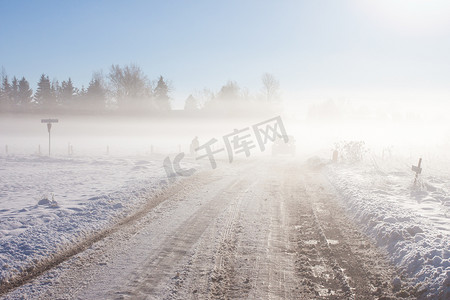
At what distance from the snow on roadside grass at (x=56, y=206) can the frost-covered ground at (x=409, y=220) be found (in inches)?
253

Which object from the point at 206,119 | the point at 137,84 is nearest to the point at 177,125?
the point at 206,119

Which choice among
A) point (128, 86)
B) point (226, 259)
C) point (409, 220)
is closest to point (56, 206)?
point (226, 259)

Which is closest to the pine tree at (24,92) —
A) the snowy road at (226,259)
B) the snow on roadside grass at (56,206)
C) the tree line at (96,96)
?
the tree line at (96,96)

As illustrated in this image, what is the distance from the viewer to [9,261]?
472 cm

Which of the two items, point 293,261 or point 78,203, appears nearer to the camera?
point 293,261

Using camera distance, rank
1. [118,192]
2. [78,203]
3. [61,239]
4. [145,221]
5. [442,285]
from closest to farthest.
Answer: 1. [442,285]
2. [61,239]
3. [145,221]
4. [78,203]
5. [118,192]

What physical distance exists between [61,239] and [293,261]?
4783 mm

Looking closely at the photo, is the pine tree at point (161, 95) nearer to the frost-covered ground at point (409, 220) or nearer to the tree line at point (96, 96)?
the tree line at point (96, 96)

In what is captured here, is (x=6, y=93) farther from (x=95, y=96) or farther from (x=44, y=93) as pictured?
(x=95, y=96)

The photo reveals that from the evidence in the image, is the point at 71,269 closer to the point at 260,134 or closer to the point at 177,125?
the point at 260,134

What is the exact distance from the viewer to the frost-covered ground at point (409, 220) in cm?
423

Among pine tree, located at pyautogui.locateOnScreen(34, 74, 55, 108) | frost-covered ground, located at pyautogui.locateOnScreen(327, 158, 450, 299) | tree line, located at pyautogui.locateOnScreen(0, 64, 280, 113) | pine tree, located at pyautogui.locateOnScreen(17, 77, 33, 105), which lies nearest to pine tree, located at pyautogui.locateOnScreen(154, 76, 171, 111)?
tree line, located at pyautogui.locateOnScreen(0, 64, 280, 113)

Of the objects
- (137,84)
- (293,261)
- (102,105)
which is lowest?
(293,261)

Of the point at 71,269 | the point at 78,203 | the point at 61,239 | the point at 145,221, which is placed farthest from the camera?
the point at 78,203
